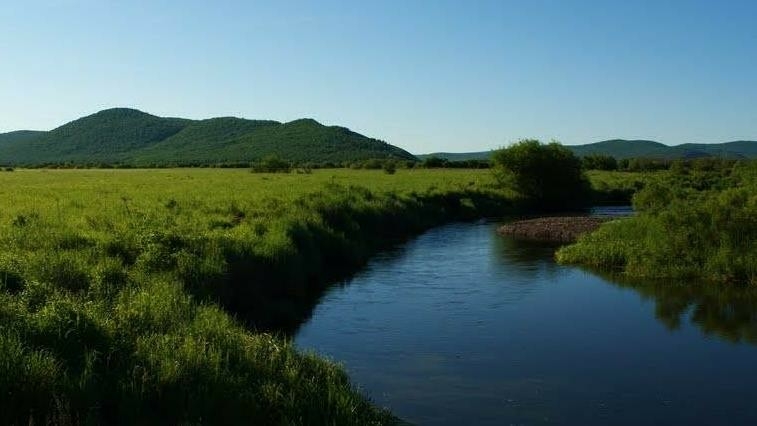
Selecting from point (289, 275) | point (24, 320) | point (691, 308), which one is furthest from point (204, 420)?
point (691, 308)

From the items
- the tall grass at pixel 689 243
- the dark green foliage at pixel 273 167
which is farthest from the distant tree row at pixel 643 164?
the tall grass at pixel 689 243

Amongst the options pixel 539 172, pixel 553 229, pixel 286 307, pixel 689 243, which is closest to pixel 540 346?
pixel 286 307

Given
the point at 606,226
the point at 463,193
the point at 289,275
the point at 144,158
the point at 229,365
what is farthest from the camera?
the point at 144,158

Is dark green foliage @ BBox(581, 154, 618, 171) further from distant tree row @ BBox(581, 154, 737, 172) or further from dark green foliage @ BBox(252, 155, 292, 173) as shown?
dark green foliage @ BBox(252, 155, 292, 173)

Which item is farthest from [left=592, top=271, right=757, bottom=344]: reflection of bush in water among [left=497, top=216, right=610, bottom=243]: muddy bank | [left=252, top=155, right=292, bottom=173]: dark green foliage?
[left=252, top=155, right=292, bottom=173]: dark green foliage

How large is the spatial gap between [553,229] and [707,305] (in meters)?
17.5

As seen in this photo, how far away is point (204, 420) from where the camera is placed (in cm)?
821

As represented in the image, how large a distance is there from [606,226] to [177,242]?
17.6m

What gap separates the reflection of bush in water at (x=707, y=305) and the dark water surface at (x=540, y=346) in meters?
0.04

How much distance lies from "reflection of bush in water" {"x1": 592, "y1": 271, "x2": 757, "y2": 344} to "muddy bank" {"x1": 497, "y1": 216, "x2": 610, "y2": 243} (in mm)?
11533

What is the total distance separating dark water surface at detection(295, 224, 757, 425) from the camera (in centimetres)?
1131

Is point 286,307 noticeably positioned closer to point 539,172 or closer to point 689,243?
point 689,243

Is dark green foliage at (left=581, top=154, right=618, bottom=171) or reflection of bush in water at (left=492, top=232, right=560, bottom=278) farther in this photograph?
dark green foliage at (left=581, top=154, right=618, bottom=171)

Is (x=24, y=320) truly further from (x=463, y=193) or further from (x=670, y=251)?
(x=463, y=193)
